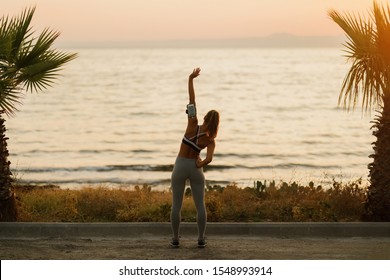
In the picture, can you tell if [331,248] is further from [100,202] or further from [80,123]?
[80,123]

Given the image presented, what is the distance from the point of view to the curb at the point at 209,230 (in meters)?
11.5

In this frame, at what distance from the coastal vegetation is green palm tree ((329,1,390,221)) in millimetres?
519

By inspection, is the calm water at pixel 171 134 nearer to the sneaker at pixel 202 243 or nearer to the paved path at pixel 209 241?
the paved path at pixel 209 241

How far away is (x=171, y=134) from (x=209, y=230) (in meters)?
33.6

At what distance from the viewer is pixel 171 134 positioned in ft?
148

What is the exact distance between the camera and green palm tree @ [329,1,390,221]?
39.0 feet

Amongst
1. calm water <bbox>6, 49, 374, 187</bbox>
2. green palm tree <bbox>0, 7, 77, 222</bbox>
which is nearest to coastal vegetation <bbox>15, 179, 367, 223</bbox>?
green palm tree <bbox>0, 7, 77, 222</bbox>

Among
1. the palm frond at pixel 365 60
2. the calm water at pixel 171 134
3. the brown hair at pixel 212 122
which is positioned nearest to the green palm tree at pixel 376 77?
the palm frond at pixel 365 60

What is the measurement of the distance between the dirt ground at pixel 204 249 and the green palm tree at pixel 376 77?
102 cm

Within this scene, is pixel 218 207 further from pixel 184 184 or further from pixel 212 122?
pixel 212 122

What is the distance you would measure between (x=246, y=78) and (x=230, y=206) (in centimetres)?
9230

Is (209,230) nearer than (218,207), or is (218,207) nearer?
(209,230)

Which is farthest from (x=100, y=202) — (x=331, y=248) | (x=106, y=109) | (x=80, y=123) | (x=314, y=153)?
(x=106, y=109)

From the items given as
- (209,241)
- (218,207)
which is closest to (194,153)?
(209,241)
